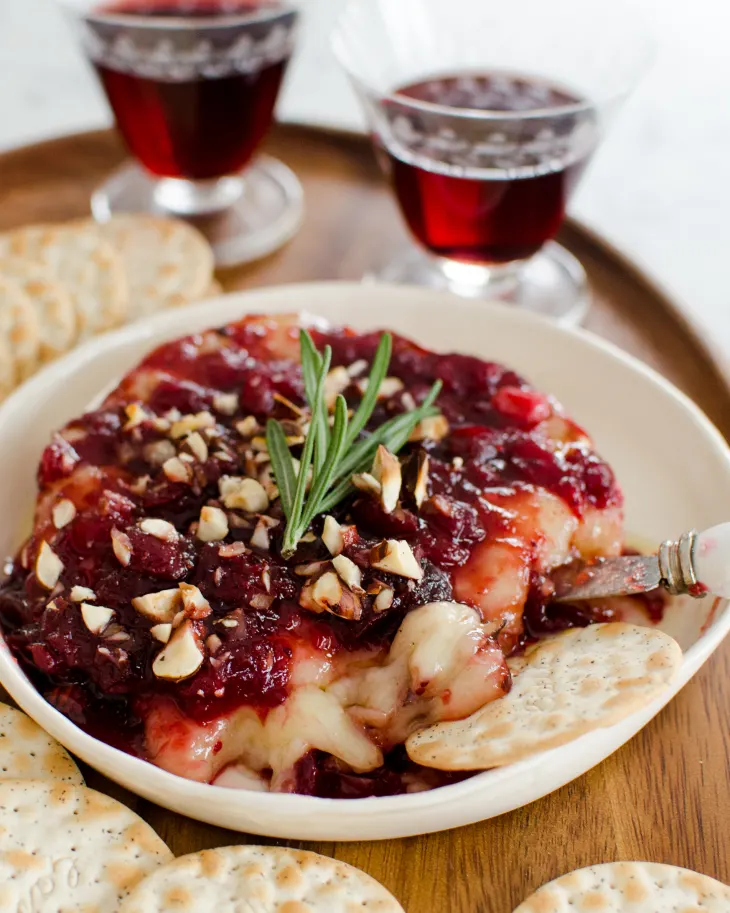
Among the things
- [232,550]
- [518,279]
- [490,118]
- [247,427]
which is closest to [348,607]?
[232,550]

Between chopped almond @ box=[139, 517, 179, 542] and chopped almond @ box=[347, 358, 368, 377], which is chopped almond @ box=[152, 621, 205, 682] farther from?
chopped almond @ box=[347, 358, 368, 377]

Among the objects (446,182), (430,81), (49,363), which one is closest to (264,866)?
(49,363)

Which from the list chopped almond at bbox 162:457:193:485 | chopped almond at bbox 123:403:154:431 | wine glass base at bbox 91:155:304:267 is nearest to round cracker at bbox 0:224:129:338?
wine glass base at bbox 91:155:304:267

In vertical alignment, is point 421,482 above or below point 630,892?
above

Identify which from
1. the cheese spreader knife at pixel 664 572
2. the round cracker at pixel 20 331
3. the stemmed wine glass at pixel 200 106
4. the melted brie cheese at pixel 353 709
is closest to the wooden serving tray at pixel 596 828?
the melted brie cheese at pixel 353 709

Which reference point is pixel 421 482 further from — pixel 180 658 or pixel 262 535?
pixel 180 658
